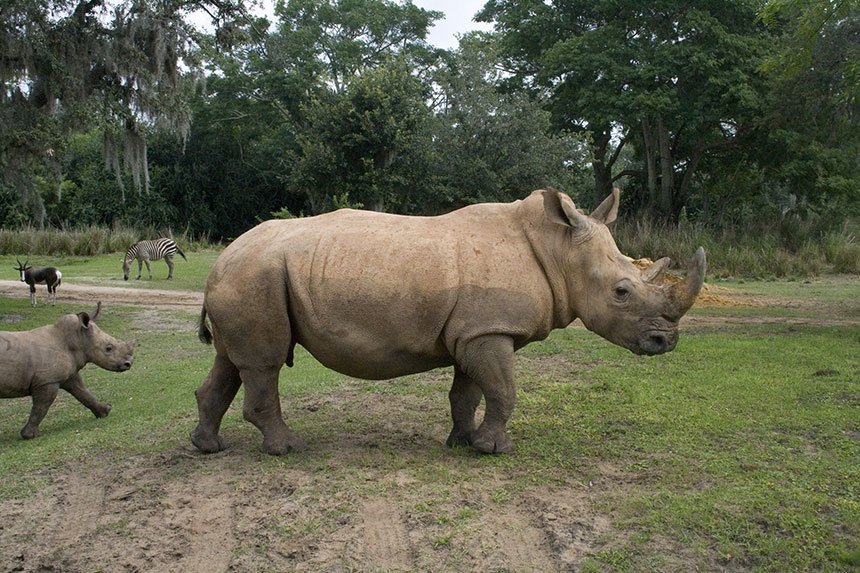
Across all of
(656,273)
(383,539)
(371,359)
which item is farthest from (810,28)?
(383,539)

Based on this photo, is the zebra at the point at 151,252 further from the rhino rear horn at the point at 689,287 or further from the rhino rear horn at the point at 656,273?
the rhino rear horn at the point at 689,287

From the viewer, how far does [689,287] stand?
5.93 m

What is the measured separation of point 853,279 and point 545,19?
16878mm

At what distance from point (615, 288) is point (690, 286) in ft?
1.74

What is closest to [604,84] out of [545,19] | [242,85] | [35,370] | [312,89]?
[545,19]

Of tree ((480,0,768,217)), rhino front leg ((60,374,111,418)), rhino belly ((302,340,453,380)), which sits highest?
tree ((480,0,768,217))

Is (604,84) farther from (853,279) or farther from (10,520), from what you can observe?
(10,520)

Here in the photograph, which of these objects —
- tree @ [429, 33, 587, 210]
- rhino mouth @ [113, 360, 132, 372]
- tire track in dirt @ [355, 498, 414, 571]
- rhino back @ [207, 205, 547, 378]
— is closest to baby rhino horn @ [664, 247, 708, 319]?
rhino back @ [207, 205, 547, 378]

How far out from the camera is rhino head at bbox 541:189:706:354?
237 inches

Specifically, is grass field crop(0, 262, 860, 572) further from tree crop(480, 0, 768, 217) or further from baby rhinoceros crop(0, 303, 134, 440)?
tree crop(480, 0, 768, 217)

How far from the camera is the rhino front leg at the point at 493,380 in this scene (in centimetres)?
602

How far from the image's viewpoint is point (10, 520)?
5.36 metres

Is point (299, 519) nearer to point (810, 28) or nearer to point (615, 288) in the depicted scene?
point (615, 288)

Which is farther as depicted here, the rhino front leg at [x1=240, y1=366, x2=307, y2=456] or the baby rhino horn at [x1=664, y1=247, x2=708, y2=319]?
the rhino front leg at [x1=240, y1=366, x2=307, y2=456]
